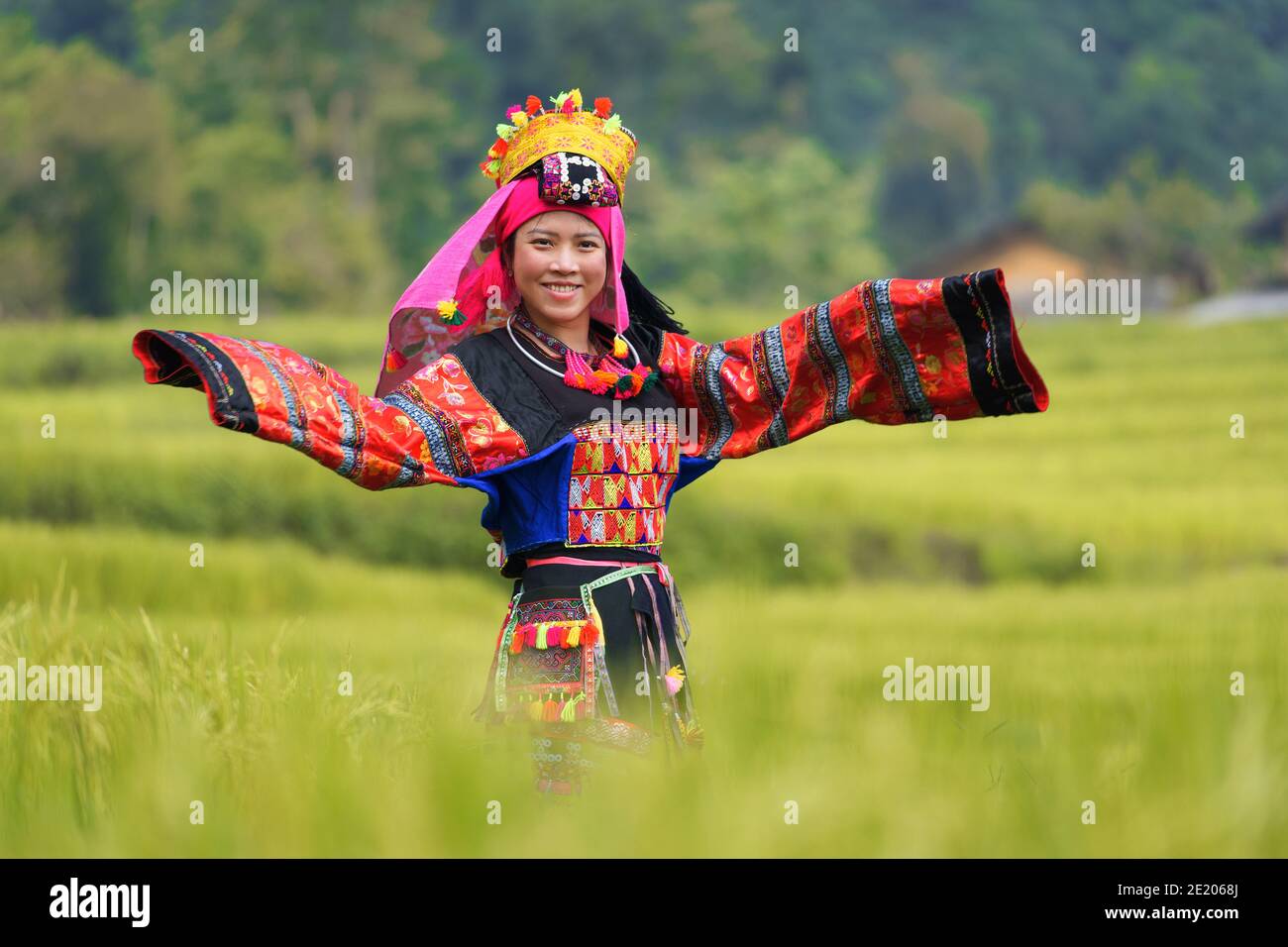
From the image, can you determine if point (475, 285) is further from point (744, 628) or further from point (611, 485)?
point (744, 628)

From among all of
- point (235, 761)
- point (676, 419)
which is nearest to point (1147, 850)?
point (235, 761)

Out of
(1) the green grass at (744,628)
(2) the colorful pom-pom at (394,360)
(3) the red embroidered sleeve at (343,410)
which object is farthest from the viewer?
(2) the colorful pom-pom at (394,360)

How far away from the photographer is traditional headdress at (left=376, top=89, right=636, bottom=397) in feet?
11.7

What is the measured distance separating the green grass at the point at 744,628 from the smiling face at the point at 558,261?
0.77 metres

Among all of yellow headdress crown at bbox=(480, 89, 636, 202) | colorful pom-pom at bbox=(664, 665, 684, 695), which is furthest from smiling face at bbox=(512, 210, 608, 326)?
colorful pom-pom at bbox=(664, 665, 684, 695)

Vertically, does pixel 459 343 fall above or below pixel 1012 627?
above

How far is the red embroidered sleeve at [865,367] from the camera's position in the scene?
3553 millimetres

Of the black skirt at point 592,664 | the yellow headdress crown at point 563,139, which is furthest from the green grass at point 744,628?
the yellow headdress crown at point 563,139

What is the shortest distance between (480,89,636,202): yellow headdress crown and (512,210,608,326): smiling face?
0.12 m

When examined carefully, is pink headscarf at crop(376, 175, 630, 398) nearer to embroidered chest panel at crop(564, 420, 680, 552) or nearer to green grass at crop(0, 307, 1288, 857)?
embroidered chest panel at crop(564, 420, 680, 552)

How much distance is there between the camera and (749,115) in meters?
38.3

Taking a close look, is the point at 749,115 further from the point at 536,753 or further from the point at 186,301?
the point at 536,753

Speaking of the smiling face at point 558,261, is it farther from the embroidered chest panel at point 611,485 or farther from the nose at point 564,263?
the embroidered chest panel at point 611,485

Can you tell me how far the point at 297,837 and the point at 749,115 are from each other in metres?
36.9
